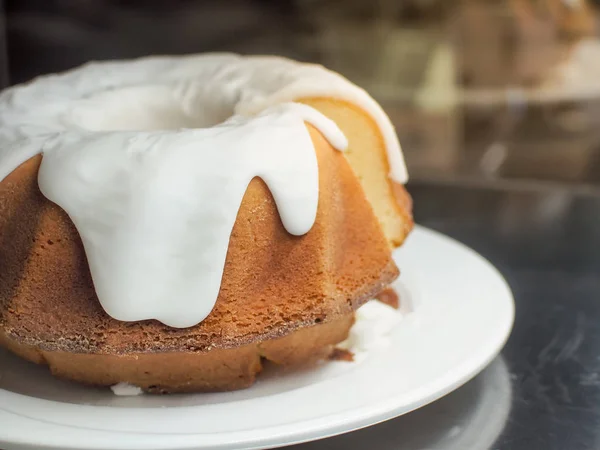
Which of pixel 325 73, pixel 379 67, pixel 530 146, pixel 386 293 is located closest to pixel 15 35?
pixel 379 67

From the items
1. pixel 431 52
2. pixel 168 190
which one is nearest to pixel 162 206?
pixel 168 190

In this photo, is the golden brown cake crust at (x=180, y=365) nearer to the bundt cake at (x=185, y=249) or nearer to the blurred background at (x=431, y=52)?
the bundt cake at (x=185, y=249)

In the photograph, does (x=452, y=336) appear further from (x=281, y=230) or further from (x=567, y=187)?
(x=567, y=187)

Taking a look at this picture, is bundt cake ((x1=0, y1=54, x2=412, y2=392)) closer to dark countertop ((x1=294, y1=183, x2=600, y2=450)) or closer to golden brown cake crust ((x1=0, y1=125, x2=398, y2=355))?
Result: golden brown cake crust ((x1=0, y1=125, x2=398, y2=355))

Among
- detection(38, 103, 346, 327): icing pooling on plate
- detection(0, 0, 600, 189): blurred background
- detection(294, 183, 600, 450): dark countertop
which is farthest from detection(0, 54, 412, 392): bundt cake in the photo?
detection(0, 0, 600, 189): blurred background

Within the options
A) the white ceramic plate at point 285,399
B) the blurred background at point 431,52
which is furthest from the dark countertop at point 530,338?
the blurred background at point 431,52
